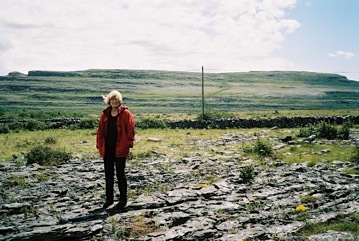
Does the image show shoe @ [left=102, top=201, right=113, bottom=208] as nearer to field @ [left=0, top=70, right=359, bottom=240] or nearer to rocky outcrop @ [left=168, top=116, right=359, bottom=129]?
field @ [left=0, top=70, right=359, bottom=240]

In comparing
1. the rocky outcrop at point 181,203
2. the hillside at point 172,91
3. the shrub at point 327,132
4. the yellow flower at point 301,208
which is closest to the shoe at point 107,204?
the rocky outcrop at point 181,203

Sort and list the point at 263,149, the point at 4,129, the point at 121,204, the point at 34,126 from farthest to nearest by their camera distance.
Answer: the point at 34,126
the point at 4,129
the point at 263,149
the point at 121,204

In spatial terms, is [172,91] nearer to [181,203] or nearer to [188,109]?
[188,109]

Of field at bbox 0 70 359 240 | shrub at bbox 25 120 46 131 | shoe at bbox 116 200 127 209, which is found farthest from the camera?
shrub at bbox 25 120 46 131

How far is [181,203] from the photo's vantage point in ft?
29.1

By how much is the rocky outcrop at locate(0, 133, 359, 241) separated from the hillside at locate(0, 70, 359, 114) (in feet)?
254

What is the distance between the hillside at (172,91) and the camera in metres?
103

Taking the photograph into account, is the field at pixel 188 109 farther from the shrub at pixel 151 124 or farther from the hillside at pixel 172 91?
the shrub at pixel 151 124

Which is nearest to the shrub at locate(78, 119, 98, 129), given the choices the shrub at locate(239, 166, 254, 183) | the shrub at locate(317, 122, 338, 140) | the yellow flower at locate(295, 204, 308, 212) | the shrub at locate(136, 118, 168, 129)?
the shrub at locate(136, 118, 168, 129)

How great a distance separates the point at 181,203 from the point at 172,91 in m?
133

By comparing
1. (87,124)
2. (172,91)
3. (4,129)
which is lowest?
(4,129)

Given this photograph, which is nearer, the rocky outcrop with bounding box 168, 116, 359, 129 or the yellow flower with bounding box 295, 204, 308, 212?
the yellow flower with bounding box 295, 204, 308, 212

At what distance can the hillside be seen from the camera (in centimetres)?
10326

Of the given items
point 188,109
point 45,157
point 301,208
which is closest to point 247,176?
point 301,208
